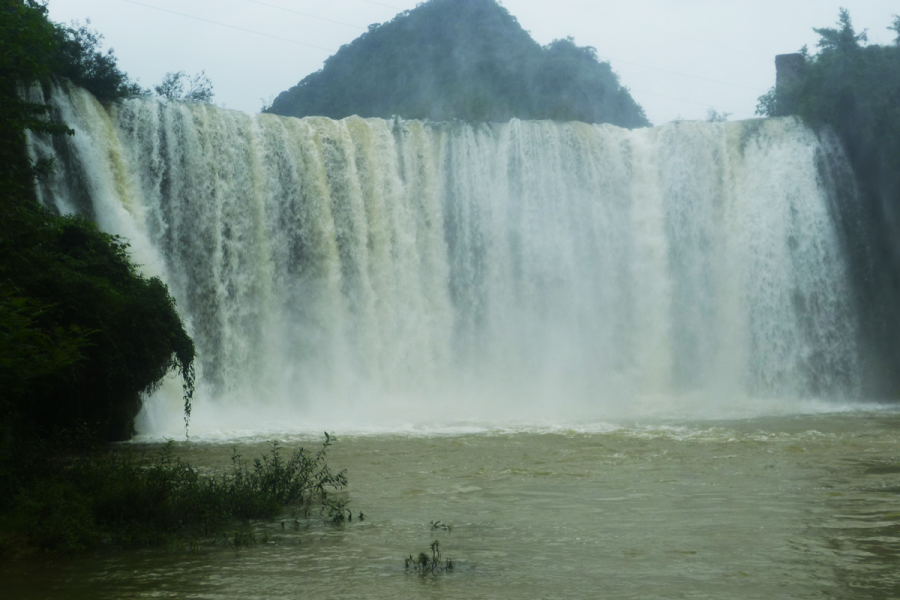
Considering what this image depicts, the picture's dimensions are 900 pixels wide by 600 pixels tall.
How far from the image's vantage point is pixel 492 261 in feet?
80.7

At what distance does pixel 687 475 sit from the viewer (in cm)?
1106

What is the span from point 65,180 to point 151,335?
6.62m

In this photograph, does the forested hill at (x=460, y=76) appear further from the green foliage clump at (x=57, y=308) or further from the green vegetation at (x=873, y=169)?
the green foliage clump at (x=57, y=308)

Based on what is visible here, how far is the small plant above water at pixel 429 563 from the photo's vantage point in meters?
6.54

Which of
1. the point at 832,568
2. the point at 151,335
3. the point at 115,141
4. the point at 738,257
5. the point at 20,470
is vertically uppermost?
the point at 115,141

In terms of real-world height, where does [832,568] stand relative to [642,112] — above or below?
below

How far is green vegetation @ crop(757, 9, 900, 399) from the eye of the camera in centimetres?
2475

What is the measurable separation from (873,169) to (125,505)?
23.4 m

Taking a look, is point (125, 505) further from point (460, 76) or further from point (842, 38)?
point (460, 76)

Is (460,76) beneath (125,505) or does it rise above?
above

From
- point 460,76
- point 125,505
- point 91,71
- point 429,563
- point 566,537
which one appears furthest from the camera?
point 460,76

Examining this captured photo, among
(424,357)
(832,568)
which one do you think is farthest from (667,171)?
(832,568)

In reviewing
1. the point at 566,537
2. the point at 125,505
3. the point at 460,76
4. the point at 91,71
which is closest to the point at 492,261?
the point at 91,71

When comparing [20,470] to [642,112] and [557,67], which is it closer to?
[557,67]
